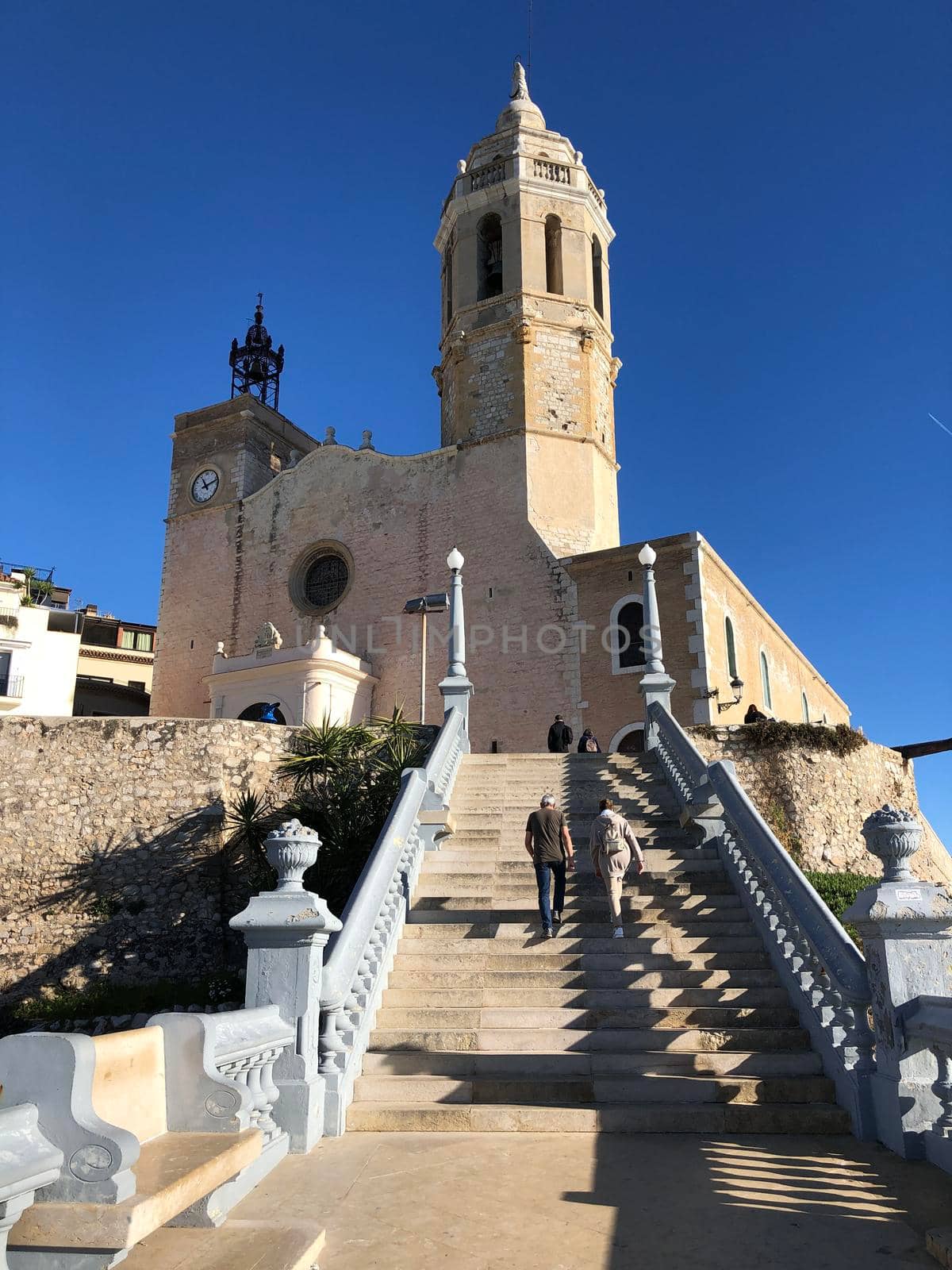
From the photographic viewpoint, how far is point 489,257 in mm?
25547

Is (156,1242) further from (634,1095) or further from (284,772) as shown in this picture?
(284,772)

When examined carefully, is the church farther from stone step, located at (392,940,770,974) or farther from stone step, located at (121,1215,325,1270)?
stone step, located at (121,1215,325,1270)

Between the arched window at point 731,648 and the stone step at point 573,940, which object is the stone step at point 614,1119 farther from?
the arched window at point 731,648

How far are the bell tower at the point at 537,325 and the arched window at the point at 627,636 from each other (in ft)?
8.20

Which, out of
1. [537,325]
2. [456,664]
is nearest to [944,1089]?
[456,664]

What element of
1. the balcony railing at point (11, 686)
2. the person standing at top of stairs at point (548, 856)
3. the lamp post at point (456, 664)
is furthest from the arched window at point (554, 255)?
the person standing at top of stairs at point (548, 856)

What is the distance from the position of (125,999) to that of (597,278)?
21.5m

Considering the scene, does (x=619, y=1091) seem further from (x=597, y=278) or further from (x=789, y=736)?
(x=597, y=278)

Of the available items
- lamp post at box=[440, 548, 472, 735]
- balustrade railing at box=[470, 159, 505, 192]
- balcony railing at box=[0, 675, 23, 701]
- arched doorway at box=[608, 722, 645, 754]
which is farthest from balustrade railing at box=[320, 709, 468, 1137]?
balustrade railing at box=[470, 159, 505, 192]

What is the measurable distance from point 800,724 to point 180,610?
58.7 ft

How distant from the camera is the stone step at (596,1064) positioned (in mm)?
6086

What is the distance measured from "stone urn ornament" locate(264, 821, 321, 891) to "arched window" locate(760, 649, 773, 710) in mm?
19231

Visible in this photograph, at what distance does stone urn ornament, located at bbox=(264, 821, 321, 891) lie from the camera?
5613 mm

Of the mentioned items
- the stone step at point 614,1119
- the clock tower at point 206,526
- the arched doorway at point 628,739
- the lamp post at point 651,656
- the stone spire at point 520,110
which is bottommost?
the stone step at point 614,1119
